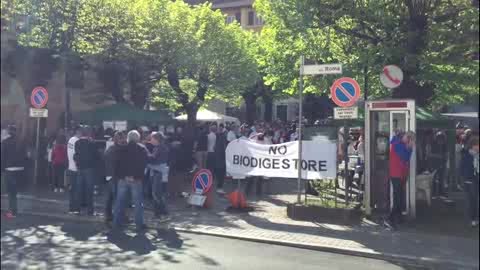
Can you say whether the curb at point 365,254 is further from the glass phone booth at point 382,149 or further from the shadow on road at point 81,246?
the glass phone booth at point 382,149

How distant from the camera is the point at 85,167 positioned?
10.4m

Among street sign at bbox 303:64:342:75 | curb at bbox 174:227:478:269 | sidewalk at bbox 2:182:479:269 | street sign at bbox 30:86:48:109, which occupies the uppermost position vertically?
street sign at bbox 303:64:342:75

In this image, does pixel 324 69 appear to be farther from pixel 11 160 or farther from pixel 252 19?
pixel 252 19

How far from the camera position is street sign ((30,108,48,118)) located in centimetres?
194

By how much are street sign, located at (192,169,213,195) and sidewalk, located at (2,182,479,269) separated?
422mm

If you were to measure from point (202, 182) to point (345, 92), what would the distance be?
3.55m

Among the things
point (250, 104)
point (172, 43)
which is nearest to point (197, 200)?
point (172, 43)

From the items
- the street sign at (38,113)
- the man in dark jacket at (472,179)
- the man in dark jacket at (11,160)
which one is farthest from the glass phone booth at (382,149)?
the man in dark jacket at (11,160)

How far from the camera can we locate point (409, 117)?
9.73m

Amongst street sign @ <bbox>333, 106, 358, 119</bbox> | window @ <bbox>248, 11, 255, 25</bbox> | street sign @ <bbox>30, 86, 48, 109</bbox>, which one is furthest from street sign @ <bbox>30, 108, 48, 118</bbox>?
window @ <bbox>248, 11, 255, 25</bbox>

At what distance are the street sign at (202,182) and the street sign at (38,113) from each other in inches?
359

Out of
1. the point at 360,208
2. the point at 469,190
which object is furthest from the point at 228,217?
the point at 469,190

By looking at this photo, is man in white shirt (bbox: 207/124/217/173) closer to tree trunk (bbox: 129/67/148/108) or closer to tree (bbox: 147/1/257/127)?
tree trunk (bbox: 129/67/148/108)

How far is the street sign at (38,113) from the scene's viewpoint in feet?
6.35
